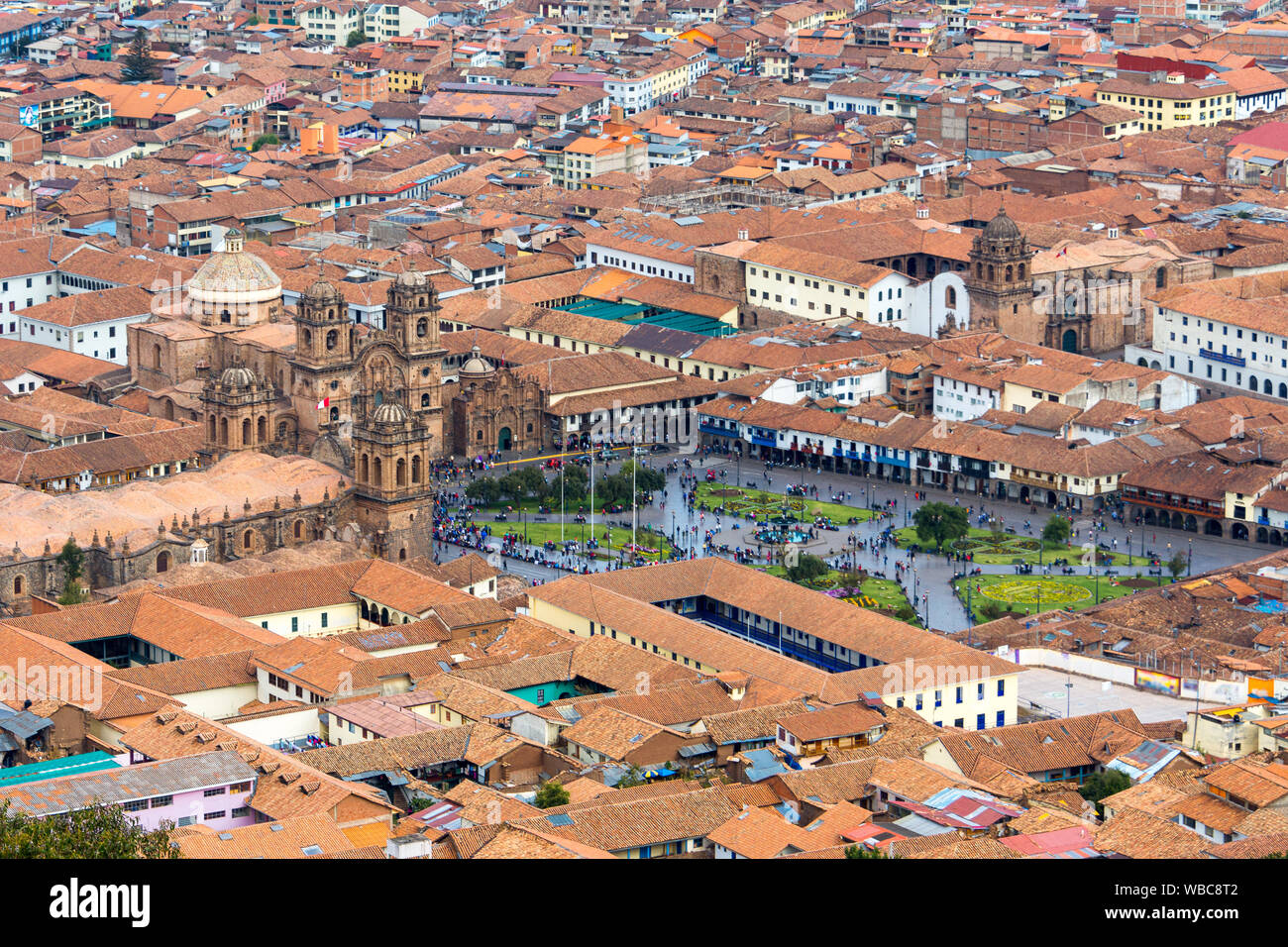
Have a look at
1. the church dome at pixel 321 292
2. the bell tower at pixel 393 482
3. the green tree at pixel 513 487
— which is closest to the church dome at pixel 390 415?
the bell tower at pixel 393 482

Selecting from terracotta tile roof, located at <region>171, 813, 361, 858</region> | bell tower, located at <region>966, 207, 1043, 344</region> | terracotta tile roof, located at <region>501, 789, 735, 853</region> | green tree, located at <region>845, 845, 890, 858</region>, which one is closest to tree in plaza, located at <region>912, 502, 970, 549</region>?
bell tower, located at <region>966, 207, 1043, 344</region>

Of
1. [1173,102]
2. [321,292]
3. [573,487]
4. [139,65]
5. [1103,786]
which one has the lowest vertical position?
[573,487]

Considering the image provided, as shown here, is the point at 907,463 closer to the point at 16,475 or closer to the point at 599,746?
the point at 16,475

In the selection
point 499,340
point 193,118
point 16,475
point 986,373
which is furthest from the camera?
point 193,118

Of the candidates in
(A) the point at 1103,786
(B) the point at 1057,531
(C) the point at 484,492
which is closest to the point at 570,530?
(C) the point at 484,492

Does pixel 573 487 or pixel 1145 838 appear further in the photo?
pixel 573 487

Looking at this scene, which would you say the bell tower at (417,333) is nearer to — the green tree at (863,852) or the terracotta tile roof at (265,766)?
the terracotta tile roof at (265,766)

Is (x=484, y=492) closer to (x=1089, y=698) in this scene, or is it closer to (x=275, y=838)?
(x=1089, y=698)
